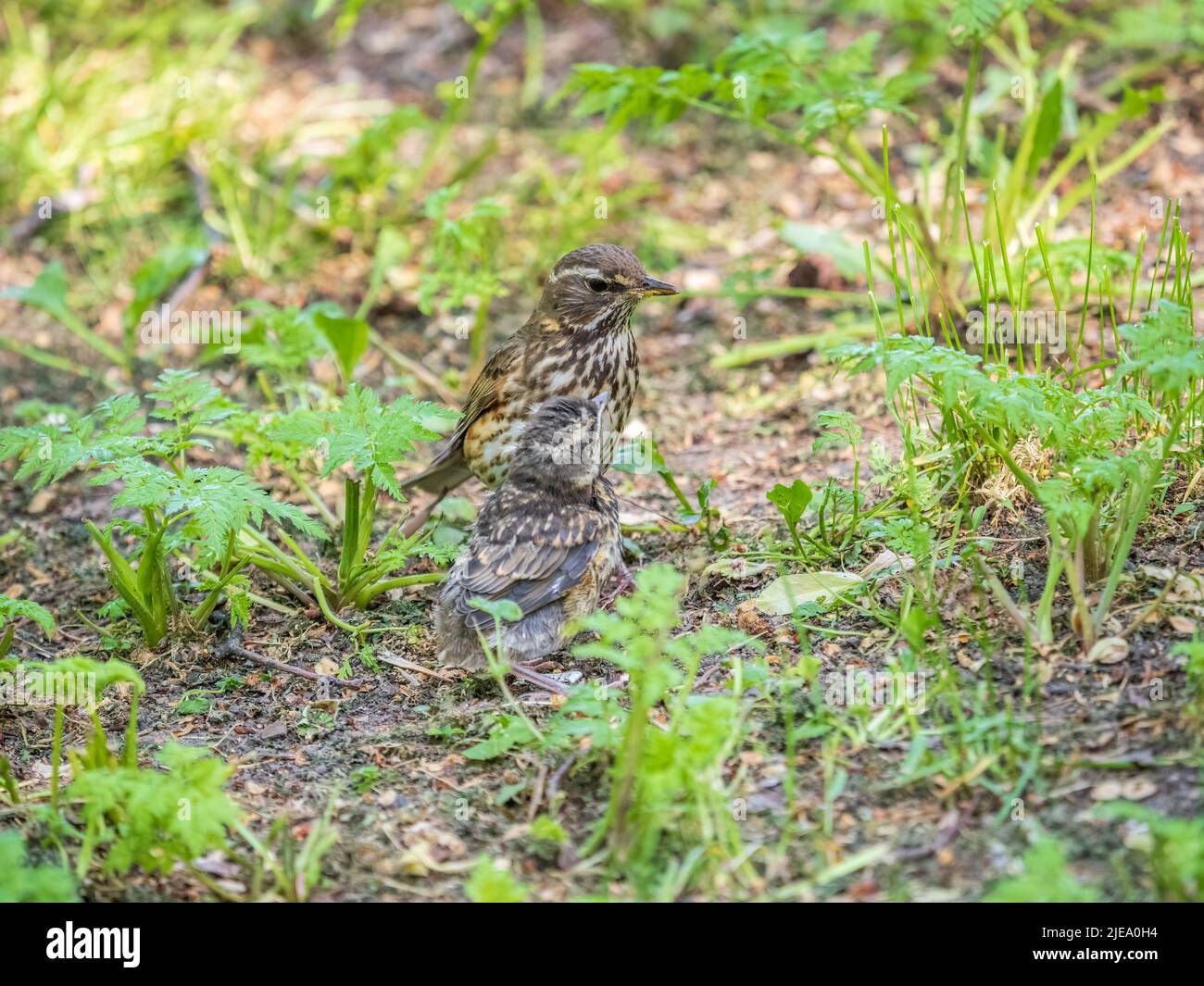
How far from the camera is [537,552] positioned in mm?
4891

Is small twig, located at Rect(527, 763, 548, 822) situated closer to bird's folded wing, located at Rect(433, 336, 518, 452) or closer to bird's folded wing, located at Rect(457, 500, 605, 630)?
bird's folded wing, located at Rect(457, 500, 605, 630)

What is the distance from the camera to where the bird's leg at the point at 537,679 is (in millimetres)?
4590

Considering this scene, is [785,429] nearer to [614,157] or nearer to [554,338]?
[554,338]

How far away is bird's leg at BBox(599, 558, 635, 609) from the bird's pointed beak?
1176 millimetres

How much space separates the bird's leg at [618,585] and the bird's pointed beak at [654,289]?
118 cm

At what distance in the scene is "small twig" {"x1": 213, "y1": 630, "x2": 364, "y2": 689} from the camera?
4.93 m

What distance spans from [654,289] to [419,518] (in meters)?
1.55

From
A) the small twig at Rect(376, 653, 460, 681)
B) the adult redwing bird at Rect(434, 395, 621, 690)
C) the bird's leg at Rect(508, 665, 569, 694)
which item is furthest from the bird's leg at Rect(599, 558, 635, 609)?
the small twig at Rect(376, 653, 460, 681)

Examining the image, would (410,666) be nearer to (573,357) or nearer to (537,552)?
(537,552)

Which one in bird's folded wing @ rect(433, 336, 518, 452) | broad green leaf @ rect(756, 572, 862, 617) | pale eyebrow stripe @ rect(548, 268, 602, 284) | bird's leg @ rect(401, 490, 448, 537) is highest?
pale eyebrow stripe @ rect(548, 268, 602, 284)

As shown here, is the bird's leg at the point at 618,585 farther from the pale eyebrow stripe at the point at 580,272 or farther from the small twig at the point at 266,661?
the pale eyebrow stripe at the point at 580,272
